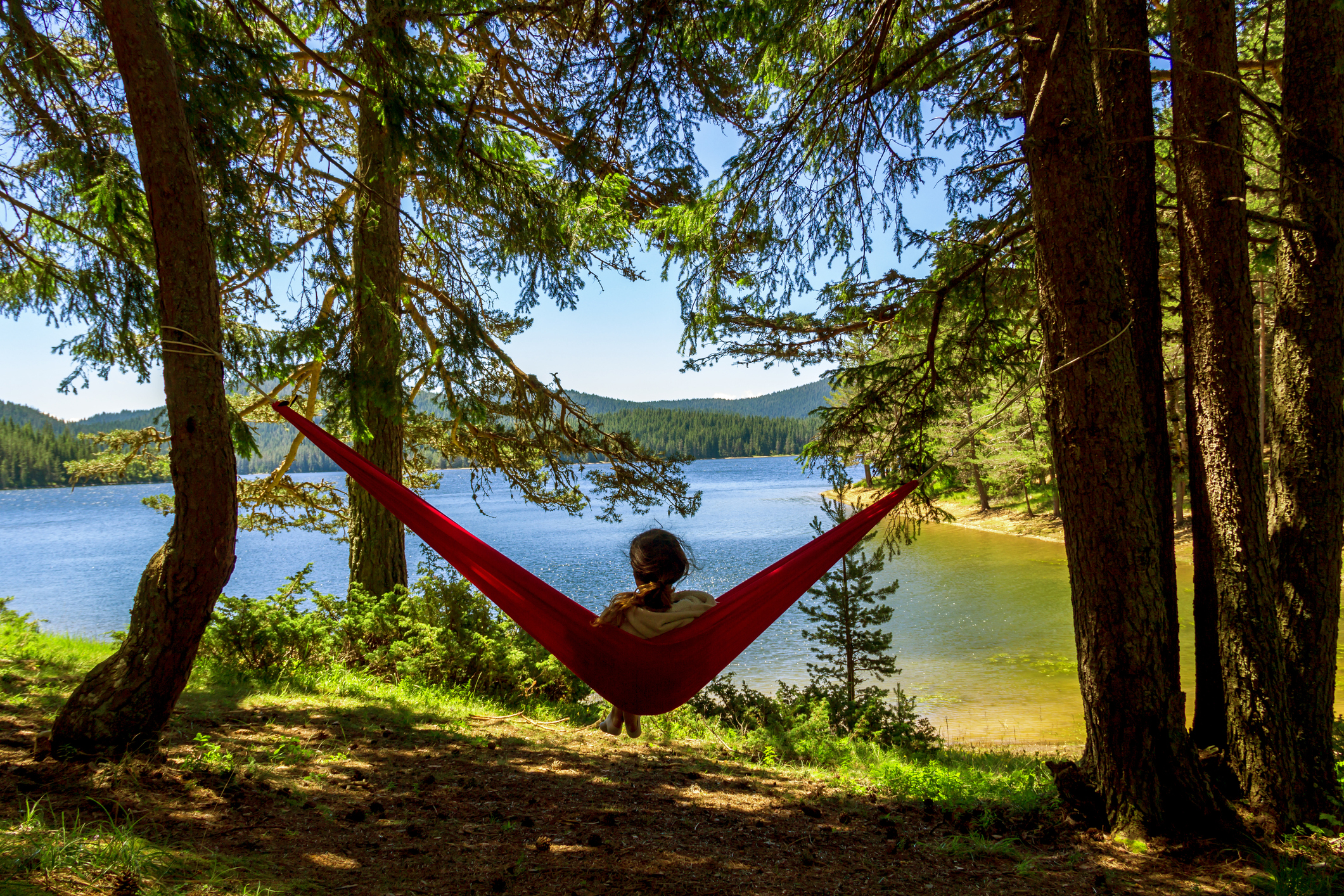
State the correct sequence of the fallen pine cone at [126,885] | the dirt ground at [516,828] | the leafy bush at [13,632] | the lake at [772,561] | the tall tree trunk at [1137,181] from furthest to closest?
→ the lake at [772,561] < the leafy bush at [13,632] < the tall tree trunk at [1137,181] < the dirt ground at [516,828] < the fallen pine cone at [126,885]

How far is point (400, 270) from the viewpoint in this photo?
439cm

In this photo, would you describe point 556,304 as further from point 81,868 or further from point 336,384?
point 81,868

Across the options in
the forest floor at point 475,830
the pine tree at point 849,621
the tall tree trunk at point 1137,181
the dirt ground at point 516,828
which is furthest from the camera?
the pine tree at point 849,621

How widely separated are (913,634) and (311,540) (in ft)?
51.3

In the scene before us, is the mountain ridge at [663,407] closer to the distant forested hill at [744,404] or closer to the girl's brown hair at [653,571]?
the distant forested hill at [744,404]

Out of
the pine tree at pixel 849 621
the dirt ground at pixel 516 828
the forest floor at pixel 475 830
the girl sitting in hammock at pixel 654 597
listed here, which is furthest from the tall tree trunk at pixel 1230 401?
the pine tree at pixel 849 621

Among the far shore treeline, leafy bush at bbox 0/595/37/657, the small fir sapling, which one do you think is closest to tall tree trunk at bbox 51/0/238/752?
leafy bush at bbox 0/595/37/657

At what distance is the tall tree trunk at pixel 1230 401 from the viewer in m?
2.26

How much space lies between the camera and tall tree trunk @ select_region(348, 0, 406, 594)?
2.74 m

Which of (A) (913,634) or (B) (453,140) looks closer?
(B) (453,140)

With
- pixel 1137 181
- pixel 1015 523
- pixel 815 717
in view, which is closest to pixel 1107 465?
pixel 1137 181

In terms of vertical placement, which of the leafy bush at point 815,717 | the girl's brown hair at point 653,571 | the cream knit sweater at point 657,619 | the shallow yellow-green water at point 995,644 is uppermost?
the girl's brown hair at point 653,571

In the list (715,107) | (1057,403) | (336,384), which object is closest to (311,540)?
(336,384)

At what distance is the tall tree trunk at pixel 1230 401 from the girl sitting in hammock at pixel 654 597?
1.77 m
